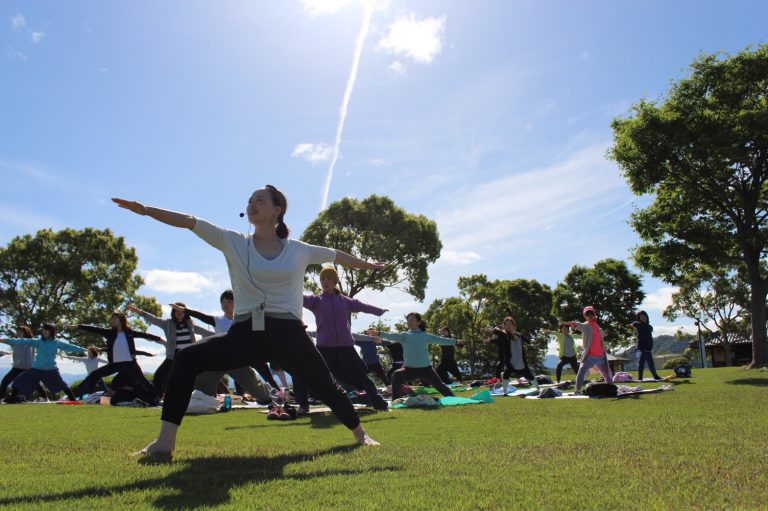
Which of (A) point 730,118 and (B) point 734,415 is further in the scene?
(A) point 730,118

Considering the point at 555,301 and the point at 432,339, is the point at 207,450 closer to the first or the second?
the point at 432,339

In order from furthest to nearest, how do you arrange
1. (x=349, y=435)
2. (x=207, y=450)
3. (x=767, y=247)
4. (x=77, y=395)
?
1. (x=767, y=247)
2. (x=77, y=395)
3. (x=349, y=435)
4. (x=207, y=450)

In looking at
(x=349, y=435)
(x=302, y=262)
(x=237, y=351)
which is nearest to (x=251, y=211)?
(x=302, y=262)

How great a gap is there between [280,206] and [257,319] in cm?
106

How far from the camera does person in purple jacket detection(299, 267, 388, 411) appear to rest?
9758 mm

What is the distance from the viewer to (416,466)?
3.95 meters

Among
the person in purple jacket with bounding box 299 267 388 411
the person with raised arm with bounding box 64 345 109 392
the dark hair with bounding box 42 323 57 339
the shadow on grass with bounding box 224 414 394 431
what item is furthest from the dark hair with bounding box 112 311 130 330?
the shadow on grass with bounding box 224 414 394 431

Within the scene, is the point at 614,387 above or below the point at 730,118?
below

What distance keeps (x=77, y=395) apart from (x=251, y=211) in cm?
1392

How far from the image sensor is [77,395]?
52.4ft

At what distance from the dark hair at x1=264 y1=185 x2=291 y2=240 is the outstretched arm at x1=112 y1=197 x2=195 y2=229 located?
0.75 meters

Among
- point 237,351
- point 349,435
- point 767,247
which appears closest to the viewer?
point 237,351

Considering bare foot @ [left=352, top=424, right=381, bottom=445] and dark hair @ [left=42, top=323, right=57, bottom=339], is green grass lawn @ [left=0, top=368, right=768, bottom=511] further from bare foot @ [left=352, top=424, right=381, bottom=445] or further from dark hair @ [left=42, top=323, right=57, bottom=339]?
dark hair @ [left=42, top=323, right=57, bottom=339]

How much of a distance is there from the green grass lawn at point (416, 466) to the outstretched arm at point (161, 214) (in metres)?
1.82
